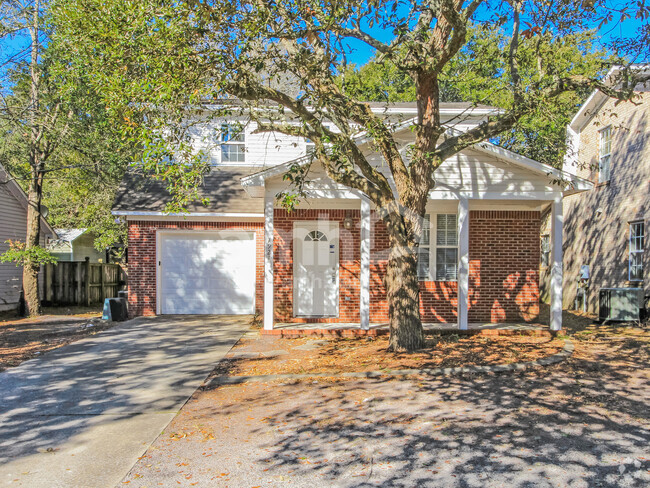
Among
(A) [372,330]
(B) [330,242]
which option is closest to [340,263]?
(B) [330,242]

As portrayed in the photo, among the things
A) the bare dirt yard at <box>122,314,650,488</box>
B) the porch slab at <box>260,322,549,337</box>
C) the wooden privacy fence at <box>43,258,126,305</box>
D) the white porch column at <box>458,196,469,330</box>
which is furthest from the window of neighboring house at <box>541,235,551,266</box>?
the wooden privacy fence at <box>43,258,126,305</box>

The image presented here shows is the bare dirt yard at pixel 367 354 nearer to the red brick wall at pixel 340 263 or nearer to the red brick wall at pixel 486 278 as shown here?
the red brick wall at pixel 486 278

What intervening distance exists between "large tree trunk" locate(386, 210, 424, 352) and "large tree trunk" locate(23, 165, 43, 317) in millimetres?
11262

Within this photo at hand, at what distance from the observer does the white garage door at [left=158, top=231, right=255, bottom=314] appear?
14234 mm

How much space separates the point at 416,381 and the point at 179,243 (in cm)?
893

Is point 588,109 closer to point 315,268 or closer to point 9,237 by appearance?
point 315,268

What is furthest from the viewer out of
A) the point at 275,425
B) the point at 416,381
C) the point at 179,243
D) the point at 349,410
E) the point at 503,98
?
the point at 503,98

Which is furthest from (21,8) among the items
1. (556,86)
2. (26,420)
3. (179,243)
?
(556,86)

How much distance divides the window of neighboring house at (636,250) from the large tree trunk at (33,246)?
16.4 metres

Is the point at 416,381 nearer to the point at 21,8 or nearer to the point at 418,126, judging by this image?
the point at 418,126

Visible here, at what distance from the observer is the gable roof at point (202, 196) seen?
13.7 metres

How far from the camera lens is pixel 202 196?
13.9 m

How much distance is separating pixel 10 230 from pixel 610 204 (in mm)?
18095

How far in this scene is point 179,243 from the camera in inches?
559
